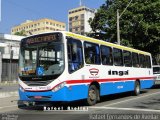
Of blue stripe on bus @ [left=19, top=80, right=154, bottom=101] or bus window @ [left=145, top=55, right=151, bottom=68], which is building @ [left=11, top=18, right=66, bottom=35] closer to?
bus window @ [left=145, top=55, right=151, bottom=68]

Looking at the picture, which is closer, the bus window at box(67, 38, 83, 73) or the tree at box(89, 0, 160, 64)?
the bus window at box(67, 38, 83, 73)

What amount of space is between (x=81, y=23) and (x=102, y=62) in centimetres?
11199

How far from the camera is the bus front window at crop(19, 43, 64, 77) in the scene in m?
13.2

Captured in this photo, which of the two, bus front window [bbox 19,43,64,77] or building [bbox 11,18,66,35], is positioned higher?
building [bbox 11,18,66,35]

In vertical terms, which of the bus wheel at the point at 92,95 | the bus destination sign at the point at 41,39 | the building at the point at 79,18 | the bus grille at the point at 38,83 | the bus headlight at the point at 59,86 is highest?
the building at the point at 79,18

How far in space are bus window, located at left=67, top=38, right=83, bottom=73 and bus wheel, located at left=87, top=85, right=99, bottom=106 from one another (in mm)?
1452

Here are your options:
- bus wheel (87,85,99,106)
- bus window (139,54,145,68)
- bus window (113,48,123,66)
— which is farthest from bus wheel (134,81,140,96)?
bus wheel (87,85,99,106)

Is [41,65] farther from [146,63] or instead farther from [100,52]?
[146,63]

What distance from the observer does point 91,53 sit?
1516cm

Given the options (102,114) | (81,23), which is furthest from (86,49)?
(81,23)

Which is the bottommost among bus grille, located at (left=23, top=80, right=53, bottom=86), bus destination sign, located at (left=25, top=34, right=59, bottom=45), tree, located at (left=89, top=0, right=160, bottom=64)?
bus grille, located at (left=23, top=80, right=53, bottom=86)

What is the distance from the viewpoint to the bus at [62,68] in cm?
1316

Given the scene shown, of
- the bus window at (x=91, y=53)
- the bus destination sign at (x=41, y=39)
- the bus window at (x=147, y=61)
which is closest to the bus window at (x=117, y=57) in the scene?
the bus window at (x=91, y=53)

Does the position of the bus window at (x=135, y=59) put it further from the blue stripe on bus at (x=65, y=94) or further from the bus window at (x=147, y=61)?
the blue stripe on bus at (x=65, y=94)
